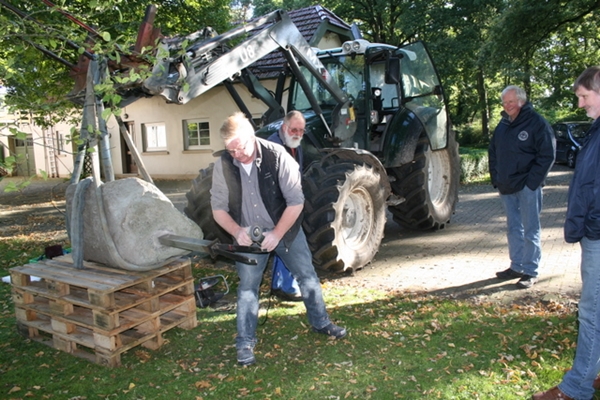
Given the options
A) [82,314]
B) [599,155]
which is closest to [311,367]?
[82,314]

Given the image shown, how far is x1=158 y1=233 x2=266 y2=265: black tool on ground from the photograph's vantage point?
3.52 metres

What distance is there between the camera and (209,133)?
18656 mm

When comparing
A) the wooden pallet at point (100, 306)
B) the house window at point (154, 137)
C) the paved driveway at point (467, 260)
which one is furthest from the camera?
the house window at point (154, 137)

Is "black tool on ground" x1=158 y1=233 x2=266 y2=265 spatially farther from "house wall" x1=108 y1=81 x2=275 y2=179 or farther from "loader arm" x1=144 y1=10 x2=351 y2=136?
"house wall" x1=108 y1=81 x2=275 y2=179

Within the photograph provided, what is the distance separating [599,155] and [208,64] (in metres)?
3.42

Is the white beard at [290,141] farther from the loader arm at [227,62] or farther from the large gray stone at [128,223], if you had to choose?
the large gray stone at [128,223]

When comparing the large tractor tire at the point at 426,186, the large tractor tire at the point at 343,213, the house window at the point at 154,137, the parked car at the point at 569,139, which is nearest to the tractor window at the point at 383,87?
the large tractor tire at the point at 426,186

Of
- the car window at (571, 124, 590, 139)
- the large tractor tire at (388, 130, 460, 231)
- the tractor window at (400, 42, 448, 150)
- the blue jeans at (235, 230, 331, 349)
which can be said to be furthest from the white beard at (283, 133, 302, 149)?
the car window at (571, 124, 590, 139)

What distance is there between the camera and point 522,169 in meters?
5.16

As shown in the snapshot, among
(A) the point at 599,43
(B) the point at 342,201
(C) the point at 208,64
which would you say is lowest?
(B) the point at 342,201

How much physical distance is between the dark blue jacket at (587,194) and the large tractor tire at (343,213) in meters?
2.65

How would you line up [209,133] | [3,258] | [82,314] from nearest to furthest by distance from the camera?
[82,314]
[3,258]
[209,133]

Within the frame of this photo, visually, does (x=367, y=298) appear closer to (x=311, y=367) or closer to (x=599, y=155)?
(x=311, y=367)

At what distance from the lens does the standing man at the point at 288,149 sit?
4.78 m
